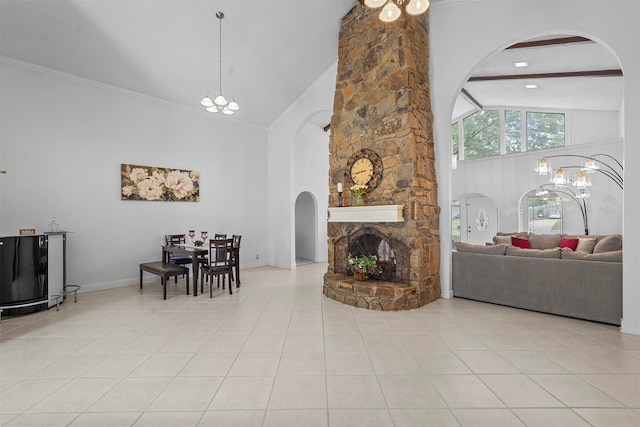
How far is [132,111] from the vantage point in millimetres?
6039

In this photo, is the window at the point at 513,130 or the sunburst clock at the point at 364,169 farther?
the window at the point at 513,130

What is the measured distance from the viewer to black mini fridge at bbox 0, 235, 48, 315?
4098 mm

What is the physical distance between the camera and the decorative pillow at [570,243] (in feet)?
20.5

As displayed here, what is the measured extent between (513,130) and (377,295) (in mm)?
8151

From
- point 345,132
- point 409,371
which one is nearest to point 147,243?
point 345,132

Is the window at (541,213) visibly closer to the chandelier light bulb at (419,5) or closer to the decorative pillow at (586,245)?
the decorative pillow at (586,245)

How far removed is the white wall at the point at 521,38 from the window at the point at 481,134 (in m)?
5.98

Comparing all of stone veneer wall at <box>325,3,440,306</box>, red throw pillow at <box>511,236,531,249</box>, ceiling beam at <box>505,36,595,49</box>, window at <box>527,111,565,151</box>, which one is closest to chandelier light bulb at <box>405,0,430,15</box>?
stone veneer wall at <box>325,3,440,306</box>

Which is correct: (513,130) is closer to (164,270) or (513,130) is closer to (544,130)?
(544,130)

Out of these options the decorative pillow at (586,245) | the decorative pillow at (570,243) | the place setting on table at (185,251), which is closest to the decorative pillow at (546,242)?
the decorative pillow at (570,243)

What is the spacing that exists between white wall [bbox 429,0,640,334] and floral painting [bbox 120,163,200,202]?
5034mm

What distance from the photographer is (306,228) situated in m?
9.59

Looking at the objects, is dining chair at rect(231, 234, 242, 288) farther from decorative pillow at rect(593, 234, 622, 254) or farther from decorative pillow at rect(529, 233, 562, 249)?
decorative pillow at rect(593, 234, 622, 254)

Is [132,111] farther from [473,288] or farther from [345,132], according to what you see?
[473,288]
